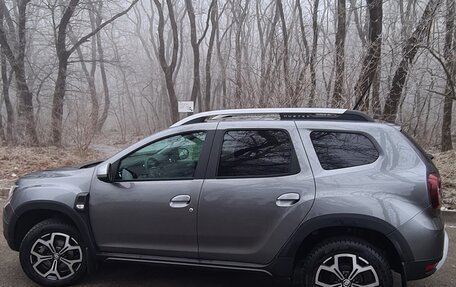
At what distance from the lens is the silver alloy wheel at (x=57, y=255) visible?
396 cm

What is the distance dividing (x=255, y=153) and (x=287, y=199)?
0.50m

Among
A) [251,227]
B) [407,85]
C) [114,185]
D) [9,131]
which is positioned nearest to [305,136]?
[251,227]

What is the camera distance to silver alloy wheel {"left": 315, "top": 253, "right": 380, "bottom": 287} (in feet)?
10.8

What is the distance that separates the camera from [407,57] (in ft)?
31.7

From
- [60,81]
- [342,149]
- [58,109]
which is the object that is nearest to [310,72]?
[342,149]

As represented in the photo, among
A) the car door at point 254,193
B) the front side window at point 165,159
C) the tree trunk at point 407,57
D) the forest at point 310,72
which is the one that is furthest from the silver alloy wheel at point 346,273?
the tree trunk at point 407,57

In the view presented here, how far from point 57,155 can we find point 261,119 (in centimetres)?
992

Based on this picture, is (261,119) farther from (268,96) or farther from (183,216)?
(268,96)

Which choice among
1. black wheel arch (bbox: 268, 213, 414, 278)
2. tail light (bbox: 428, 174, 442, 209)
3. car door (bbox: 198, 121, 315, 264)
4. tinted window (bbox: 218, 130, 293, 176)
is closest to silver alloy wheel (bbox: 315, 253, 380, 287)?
black wheel arch (bbox: 268, 213, 414, 278)

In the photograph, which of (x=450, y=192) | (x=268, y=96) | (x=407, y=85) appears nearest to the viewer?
(x=450, y=192)

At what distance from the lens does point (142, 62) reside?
3528cm

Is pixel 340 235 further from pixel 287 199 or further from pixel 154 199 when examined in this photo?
pixel 154 199

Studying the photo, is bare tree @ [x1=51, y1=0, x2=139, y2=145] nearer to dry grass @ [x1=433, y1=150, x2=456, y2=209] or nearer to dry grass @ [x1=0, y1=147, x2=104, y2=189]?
dry grass @ [x1=0, y1=147, x2=104, y2=189]

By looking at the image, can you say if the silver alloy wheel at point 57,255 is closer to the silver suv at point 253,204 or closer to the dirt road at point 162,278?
the silver suv at point 253,204
